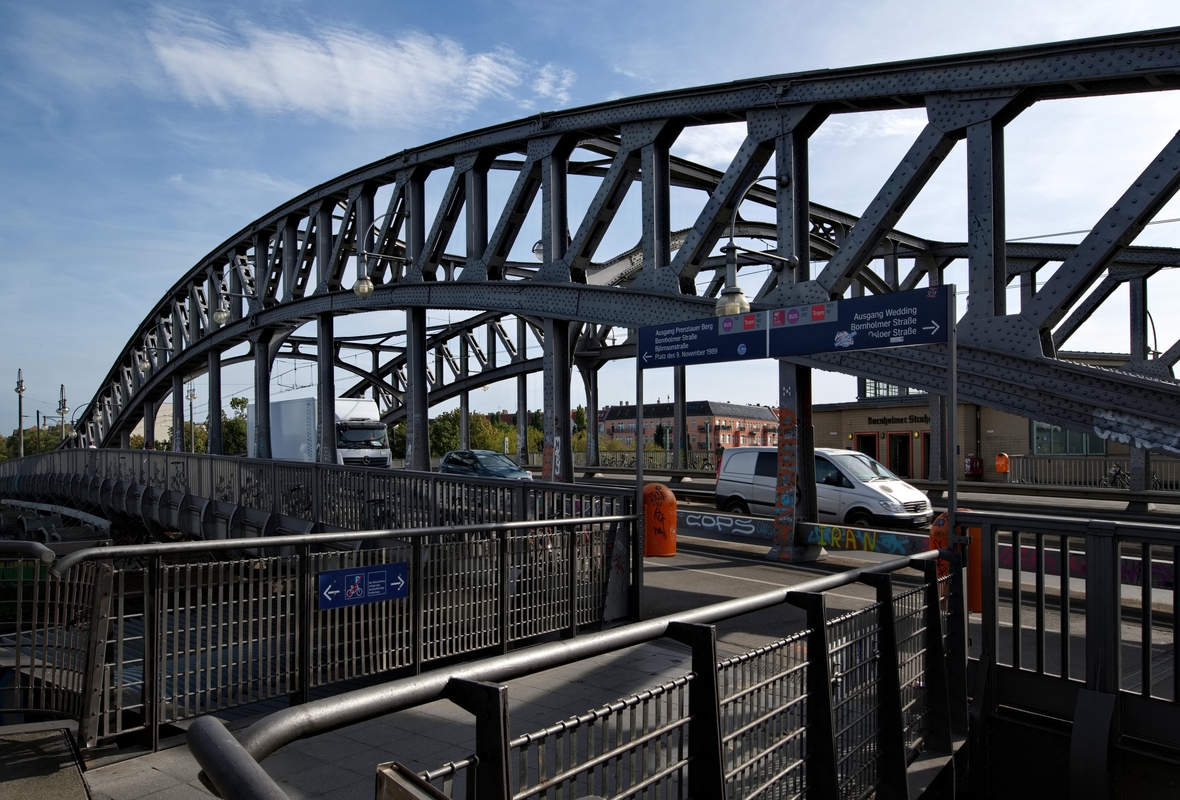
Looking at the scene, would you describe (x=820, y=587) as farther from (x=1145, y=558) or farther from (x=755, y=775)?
(x=1145, y=558)

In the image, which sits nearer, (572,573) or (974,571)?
(974,571)

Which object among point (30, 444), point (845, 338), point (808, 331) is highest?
point (808, 331)

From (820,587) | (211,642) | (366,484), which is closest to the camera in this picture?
(820,587)

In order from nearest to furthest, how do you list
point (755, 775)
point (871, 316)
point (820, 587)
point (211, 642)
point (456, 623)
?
point (755, 775) → point (820, 587) → point (211, 642) → point (456, 623) → point (871, 316)

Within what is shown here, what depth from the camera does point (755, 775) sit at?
331cm

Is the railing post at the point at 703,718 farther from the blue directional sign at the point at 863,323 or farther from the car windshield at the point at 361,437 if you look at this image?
the car windshield at the point at 361,437

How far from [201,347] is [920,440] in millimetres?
32208

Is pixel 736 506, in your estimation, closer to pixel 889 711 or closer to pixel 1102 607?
pixel 1102 607

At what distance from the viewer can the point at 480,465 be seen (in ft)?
80.4

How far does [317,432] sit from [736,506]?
16.7 meters

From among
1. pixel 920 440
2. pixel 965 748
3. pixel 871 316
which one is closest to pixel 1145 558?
pixel 965 748

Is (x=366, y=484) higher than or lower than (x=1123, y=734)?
higher

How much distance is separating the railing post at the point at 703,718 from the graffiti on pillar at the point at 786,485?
11.4m

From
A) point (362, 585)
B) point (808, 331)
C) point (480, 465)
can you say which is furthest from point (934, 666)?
point (480, 465)
